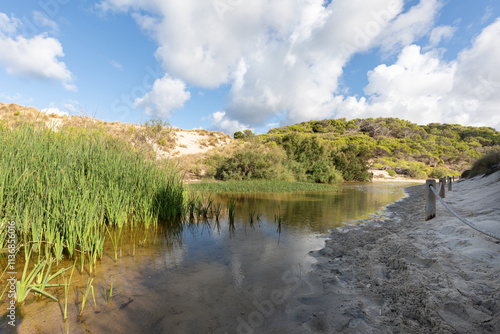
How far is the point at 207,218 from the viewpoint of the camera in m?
7.54

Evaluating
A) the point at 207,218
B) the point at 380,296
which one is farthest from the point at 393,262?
the point at 207,218

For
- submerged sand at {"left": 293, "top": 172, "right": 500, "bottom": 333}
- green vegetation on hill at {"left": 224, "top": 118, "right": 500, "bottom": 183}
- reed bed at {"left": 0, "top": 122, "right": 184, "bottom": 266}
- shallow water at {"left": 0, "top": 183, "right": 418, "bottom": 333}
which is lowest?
shallow water at {"left": 0, "top": 183, "right": 418, "bottom": 333}

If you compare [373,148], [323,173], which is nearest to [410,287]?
[323,173]

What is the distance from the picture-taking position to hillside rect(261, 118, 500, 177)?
39.0m

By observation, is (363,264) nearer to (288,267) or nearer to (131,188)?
(288,267)

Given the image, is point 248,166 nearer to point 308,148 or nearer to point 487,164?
point 308,148

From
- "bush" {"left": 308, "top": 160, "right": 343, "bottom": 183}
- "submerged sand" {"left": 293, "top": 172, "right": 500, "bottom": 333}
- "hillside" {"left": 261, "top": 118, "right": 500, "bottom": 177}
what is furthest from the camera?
"hillside" {"left": 261, "top": 118, "right": 500, "bottom": 177}

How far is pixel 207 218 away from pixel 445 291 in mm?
6156

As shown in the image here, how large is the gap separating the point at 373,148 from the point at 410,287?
155 feet

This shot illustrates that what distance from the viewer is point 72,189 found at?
4.22 metres

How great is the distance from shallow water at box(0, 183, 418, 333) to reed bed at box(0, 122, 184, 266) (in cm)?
63

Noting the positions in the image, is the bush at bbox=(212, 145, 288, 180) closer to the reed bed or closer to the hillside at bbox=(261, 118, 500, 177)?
the hillside at bbox=(261, 118, 500, 177)

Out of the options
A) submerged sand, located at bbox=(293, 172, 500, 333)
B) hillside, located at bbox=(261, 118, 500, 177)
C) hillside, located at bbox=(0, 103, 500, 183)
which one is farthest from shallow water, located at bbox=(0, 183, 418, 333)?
hillside, located at bbox=(261, 118, 500, 177)

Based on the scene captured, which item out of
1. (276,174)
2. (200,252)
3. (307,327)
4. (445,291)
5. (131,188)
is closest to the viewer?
(307,327)
